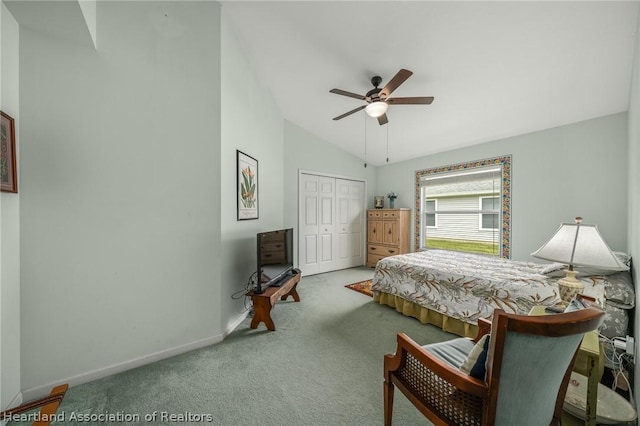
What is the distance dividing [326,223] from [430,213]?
82.7 inches

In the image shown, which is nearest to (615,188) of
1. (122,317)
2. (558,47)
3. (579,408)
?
(558,47)

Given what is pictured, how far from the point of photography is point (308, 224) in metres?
4.36

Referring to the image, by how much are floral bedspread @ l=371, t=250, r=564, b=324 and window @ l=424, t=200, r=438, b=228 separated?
1609 mm

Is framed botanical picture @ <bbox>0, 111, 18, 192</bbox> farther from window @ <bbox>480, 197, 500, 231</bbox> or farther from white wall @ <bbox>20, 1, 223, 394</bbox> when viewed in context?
window @ <bbox>480, 197, 500, 231</bbox>

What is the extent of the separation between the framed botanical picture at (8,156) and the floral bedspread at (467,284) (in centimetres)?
326

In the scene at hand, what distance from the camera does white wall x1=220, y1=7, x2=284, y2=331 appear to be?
221 centimetres

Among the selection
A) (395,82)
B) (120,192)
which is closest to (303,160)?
(395,82)

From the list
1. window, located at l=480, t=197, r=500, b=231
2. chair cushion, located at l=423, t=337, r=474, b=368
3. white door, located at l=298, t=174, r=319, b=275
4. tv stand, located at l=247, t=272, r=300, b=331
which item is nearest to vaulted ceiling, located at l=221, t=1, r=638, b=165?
window, located at l=480, t=197, r=500, b=231

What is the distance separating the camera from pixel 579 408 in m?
1.32

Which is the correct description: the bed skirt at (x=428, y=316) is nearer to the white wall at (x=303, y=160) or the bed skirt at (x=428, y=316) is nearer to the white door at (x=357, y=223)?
the white wall at (x=303, y=160)

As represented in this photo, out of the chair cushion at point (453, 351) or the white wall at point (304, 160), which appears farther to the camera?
the white wall at point (304, 160)

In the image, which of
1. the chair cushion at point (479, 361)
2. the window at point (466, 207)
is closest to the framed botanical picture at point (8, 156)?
the chair cushion at point (479, 361)

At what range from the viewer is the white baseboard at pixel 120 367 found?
1523 mm

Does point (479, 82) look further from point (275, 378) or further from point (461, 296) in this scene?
point (275, 378)
